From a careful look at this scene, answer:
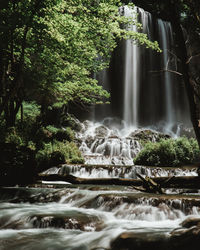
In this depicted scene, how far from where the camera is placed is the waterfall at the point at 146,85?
28875 millimetres

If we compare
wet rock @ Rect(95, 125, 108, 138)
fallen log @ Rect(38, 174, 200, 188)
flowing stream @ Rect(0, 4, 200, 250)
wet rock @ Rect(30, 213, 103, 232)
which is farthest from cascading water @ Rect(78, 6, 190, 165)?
wet rock @ Rect(30, 213, 103, 232)

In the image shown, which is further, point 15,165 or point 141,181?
point 15,165

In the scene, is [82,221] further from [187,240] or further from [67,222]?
[187,240]

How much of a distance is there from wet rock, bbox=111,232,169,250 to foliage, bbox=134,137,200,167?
34.8 ft

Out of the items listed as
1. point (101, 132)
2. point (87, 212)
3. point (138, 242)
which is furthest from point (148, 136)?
point (138, 242)

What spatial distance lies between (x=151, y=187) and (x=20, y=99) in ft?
29.9

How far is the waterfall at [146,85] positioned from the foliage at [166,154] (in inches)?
525

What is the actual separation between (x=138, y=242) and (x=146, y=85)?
29.1m

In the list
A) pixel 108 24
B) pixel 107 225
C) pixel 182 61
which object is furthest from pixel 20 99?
pixel 182 61

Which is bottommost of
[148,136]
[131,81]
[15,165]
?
[15,165]

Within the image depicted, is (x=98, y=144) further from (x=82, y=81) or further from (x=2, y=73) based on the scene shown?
(x=2, y=73)

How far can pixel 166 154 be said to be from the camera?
45.1ft

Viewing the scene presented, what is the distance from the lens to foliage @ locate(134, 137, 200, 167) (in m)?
13.6

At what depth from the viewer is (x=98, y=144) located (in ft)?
61.0
